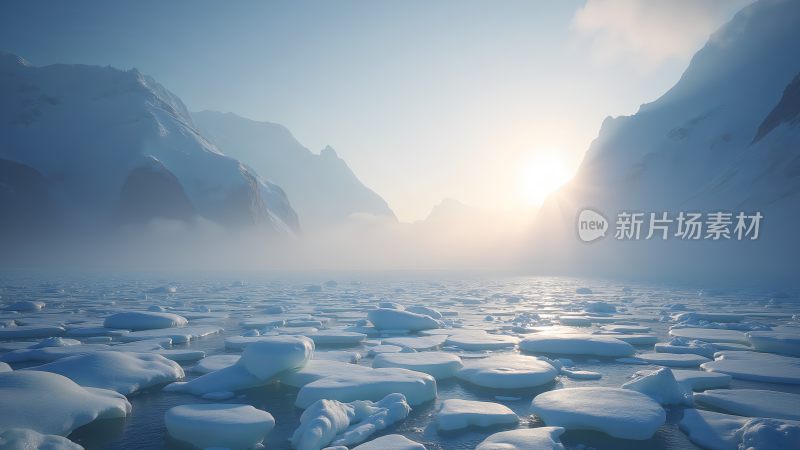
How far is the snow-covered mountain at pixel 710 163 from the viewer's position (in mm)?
42562

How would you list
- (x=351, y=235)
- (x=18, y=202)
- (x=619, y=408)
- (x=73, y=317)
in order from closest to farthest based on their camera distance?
(x=619, y=408) → (x=73, y=317) → (x=18, y=202) → (x=351, y=235)

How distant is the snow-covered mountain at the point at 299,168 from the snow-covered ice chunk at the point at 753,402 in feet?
492

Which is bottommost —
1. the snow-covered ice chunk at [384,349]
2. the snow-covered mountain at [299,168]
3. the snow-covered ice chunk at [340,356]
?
the snow-covered ice chunk at [340,356]

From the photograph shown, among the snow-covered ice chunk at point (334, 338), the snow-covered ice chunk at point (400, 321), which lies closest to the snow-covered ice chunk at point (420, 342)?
the snow-covered ice chunk at point (334, 338)

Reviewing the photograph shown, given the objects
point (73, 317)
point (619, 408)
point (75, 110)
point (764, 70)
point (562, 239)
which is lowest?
point (73, 317)

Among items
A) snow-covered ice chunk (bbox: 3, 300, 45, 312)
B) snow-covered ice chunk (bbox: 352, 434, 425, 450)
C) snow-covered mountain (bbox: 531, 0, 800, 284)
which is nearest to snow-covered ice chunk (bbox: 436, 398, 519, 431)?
snow-covered ice chunk (bbox: 352, 434, 425, 450)

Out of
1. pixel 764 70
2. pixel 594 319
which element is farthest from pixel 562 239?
pixel 594 319

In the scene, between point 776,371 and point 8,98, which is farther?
point 8,98

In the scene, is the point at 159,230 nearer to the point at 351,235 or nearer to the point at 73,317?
the point at 73,317

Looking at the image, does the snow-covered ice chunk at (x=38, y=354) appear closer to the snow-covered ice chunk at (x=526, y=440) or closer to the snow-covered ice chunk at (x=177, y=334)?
the snow-covered ice chunk at (x=177, y=334)

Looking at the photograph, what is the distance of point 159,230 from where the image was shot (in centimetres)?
6212

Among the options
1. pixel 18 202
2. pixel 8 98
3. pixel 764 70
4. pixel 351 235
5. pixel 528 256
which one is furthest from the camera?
pixel 351 235

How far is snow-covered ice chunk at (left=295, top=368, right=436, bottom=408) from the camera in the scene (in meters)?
5.51

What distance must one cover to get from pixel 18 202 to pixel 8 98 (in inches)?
949
